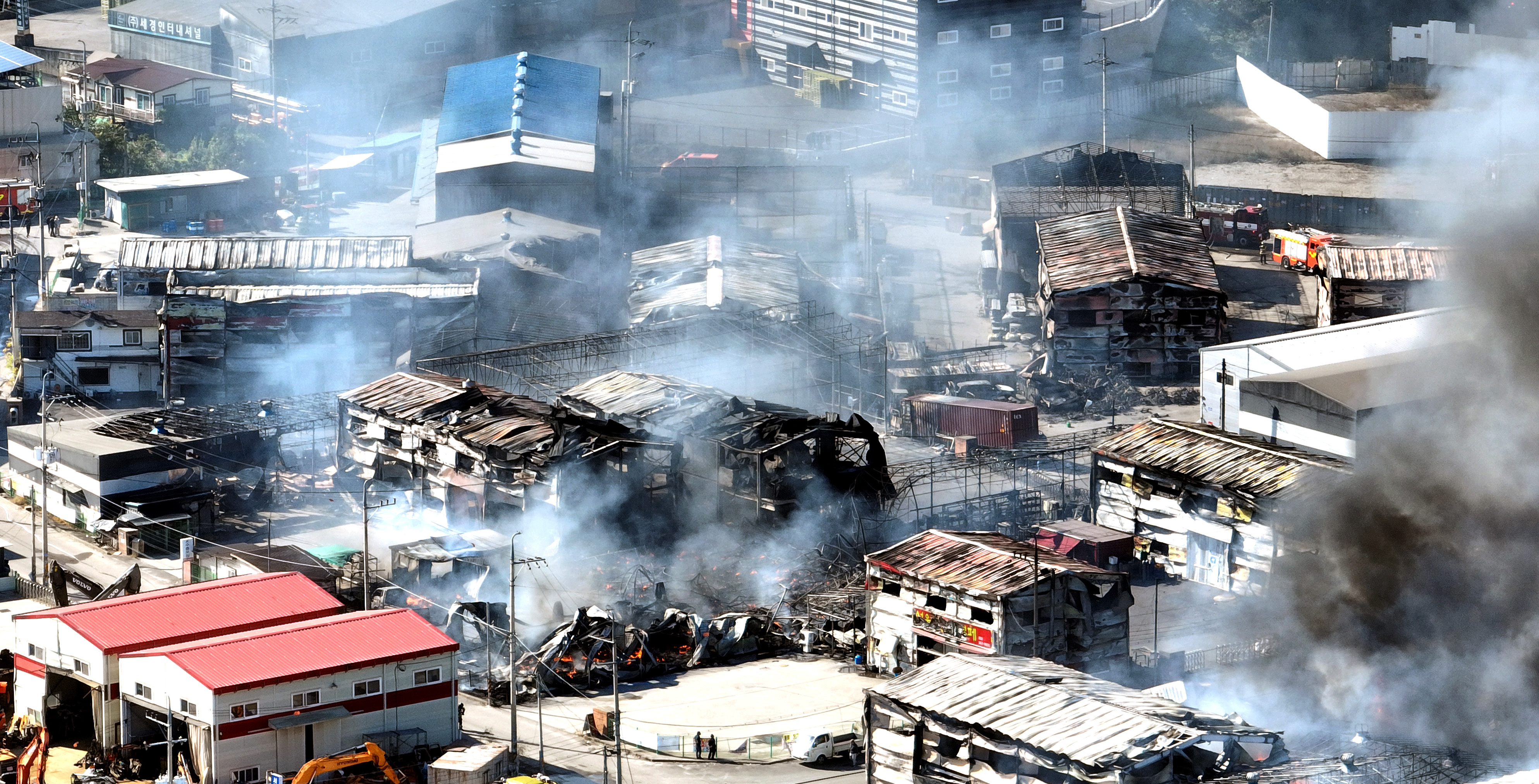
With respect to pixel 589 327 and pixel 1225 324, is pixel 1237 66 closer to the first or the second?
pixel 1225 324

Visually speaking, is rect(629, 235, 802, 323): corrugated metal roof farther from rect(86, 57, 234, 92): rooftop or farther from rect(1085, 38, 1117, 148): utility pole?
rect(86, 57, 234, 92): rooftop

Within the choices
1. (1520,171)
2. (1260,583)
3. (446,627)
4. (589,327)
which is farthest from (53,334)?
(1520,171)

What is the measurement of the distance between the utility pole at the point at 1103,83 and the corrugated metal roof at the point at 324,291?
25.6 m

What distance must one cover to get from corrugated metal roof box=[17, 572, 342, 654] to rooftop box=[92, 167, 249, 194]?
33.3 m

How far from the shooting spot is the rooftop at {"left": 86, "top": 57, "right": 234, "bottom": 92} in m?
78.7

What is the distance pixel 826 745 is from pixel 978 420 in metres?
17.5

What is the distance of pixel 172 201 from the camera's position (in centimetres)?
6900

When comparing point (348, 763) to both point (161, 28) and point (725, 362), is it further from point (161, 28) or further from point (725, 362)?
point (161, 28)

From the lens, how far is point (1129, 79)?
3258 inches

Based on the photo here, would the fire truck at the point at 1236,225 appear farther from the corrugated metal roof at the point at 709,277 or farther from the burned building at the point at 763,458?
the burned building at the point at 763,458

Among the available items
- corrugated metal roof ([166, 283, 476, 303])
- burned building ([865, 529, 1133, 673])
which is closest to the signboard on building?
corrugated metal roof ([166, 283, 476, 303])

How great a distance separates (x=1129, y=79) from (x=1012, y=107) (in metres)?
6.47

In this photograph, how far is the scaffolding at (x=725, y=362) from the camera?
52.1 metres

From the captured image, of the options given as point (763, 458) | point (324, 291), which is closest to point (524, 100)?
point (324, 291)
